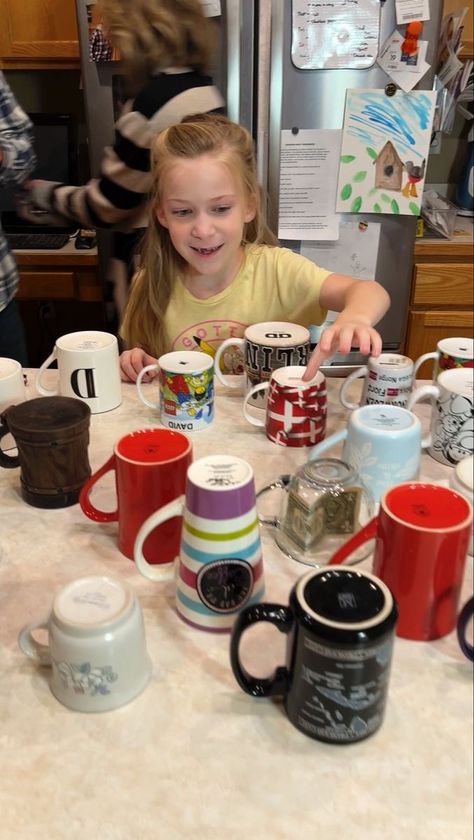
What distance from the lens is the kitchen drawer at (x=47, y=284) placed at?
97.3 inches

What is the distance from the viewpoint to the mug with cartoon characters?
1044 millimetres

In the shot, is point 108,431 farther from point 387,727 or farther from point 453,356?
point 387,727

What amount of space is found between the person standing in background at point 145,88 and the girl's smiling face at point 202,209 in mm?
305

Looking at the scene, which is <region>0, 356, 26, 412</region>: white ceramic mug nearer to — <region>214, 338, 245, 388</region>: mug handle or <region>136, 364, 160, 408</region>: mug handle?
<region>136, 364, 160, 408</region>: mug handle

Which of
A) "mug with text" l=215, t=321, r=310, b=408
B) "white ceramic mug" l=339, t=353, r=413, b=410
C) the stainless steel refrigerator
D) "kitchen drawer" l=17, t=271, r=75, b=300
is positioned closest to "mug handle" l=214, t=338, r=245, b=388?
"mug with text" l=215, t=321, r=310, b=408

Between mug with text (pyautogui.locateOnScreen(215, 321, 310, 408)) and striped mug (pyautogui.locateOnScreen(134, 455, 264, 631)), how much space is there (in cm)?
43

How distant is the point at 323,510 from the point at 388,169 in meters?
1.75

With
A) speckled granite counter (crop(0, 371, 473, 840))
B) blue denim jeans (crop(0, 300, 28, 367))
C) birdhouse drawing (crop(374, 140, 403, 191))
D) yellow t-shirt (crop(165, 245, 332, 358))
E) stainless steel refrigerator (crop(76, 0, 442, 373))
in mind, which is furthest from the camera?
birdhouse drawing (crop(374, 140, 403, 191))

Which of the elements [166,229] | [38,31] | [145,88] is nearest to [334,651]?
[166,229]

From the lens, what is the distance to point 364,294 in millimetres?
1187

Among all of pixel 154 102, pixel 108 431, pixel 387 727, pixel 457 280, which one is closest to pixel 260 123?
pixel 154 102

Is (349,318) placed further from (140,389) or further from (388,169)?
(388,169)

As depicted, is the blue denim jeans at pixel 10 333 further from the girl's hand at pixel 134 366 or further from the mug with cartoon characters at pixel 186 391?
the mug with cartoon characters at pixel 186 391

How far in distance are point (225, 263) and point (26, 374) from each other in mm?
443
